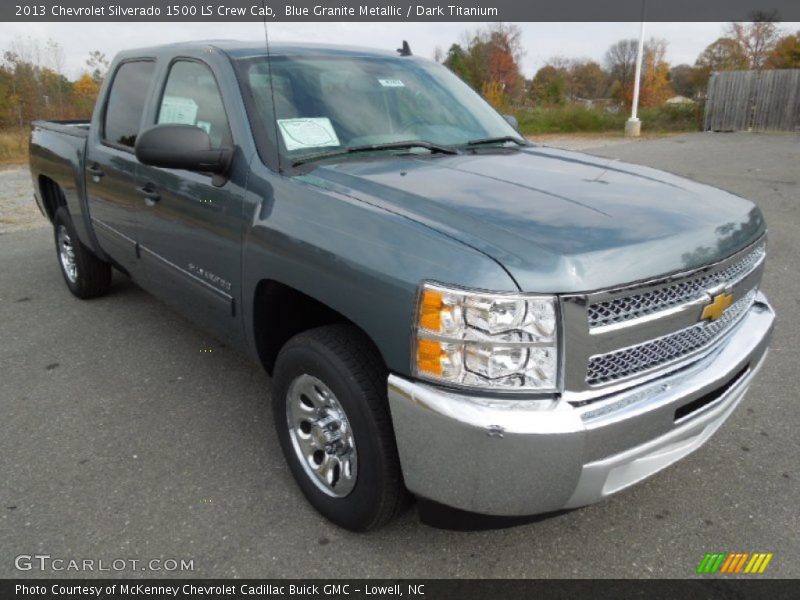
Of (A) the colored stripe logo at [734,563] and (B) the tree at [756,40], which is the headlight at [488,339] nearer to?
(A) the colored stripe logo at [734,563]

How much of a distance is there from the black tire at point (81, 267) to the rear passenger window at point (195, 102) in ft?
5.87

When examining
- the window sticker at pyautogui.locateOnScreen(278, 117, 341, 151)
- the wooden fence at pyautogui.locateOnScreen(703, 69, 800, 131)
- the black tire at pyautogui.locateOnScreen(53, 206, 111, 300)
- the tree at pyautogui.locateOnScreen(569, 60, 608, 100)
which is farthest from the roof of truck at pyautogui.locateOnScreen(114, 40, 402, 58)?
the tree at pyautogui.locateOnScreen(569, 60, 608, 100)

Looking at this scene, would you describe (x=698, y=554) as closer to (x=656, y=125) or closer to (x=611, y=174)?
(x=611, y=174)

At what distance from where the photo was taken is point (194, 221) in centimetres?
295

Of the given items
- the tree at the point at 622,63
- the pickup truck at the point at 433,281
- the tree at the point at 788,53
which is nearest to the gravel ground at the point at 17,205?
the pickup truck at the point at 433,281

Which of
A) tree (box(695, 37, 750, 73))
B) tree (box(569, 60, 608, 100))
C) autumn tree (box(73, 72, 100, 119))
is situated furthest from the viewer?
tree (box(569, 60, 608, 100))

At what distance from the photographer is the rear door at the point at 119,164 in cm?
365

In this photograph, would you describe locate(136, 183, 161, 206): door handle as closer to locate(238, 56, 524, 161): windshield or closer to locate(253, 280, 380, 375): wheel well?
locate(238, 56, 524, 161): windshield

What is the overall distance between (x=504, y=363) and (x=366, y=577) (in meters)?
0.99

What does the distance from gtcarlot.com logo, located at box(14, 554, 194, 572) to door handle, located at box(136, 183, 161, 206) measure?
173 cm

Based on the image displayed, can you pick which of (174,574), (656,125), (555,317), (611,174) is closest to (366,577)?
(174,574)

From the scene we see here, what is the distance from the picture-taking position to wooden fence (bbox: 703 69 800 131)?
866 inches
